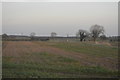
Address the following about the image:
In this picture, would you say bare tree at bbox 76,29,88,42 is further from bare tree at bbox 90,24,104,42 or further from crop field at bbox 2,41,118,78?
crop field at bbox 2,41,118,78

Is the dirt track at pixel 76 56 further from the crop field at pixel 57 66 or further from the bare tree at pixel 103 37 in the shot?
the bare tree at pixel 103 37

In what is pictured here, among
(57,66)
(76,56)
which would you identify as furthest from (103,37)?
(57,66)

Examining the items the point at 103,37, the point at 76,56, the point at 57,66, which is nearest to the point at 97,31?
the point at 103,37

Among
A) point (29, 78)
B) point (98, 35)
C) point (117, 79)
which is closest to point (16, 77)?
point (29, 78)

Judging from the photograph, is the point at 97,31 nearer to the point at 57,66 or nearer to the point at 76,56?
the point at 76,56

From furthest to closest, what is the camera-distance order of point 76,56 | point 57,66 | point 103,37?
point 103,37 → point 76,56 → point 57,66

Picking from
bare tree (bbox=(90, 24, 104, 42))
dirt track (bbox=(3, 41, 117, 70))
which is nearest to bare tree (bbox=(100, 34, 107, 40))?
bare tree (bbox=(90, 24, 104, 42))

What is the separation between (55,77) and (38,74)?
76 centimetres

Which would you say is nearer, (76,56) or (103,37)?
(76,56)

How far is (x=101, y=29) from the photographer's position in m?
73.4

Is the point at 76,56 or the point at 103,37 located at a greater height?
the point at 103,37

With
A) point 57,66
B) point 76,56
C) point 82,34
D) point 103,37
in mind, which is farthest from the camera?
point 82,34

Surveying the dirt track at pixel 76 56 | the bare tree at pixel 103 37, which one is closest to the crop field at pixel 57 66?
the dirt track at pixel 76 56

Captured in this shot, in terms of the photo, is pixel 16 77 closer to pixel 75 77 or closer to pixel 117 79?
pixel 75 77
